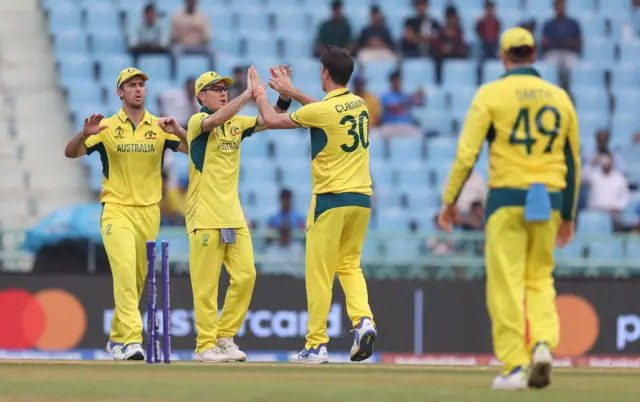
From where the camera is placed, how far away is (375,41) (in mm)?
20500

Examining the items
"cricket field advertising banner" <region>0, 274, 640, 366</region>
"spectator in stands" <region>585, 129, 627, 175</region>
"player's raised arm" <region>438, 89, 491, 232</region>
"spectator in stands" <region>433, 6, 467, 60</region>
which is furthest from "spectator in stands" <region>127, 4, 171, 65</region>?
"player's raised arm" <region>438, 89, 491, 232</region>

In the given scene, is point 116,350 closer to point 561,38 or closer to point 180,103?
point 180,103

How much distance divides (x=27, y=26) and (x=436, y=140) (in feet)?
18.5

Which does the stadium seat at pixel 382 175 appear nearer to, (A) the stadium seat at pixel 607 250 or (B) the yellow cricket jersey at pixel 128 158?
(A) the stadium seat at pixel 607 250

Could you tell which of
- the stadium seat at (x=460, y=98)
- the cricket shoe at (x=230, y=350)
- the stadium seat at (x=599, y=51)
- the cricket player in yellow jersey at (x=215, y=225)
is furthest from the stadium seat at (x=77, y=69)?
the cricket shoe at (x=230, y=350)

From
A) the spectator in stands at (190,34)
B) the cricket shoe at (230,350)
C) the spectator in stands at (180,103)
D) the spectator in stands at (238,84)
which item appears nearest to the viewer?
the cricket shoe at (230,350)

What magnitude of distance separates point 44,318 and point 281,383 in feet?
23.1

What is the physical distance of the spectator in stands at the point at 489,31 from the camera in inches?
819

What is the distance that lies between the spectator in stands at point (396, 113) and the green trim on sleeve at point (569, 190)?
1017 centimetres

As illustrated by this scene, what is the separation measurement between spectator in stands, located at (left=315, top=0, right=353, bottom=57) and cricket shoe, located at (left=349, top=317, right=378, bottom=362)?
372 inches

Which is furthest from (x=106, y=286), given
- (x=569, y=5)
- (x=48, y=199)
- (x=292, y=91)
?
(x=569, y=5)

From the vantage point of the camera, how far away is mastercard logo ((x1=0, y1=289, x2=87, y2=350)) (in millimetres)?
16062

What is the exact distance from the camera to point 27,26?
67.8 ft

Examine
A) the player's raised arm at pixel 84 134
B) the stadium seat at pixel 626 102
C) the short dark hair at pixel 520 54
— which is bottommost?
the player's raised arm at pixel 84 134
